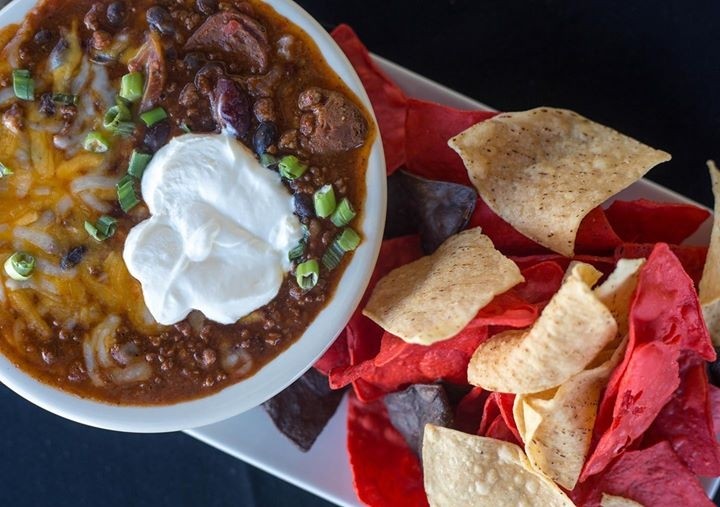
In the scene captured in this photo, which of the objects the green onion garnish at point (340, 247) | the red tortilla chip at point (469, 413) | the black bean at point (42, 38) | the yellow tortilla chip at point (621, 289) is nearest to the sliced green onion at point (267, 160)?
the green onion garnish at point (340, 247)

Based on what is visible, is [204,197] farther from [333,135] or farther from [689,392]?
[689,392]

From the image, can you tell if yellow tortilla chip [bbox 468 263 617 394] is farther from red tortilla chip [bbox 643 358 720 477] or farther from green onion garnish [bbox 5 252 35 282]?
green onion garnish [bbox 5 252 35 282]

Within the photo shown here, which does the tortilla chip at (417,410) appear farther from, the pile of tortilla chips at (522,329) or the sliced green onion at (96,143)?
the sliced green onion at (96,143)

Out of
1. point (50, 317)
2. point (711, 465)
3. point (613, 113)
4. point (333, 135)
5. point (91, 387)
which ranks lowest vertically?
point (711, 465)

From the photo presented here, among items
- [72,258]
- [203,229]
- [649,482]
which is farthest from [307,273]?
[649,482]

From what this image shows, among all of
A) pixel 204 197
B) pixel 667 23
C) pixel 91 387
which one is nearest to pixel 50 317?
pixel 91 387

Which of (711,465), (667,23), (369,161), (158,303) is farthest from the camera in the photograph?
(667,23)
